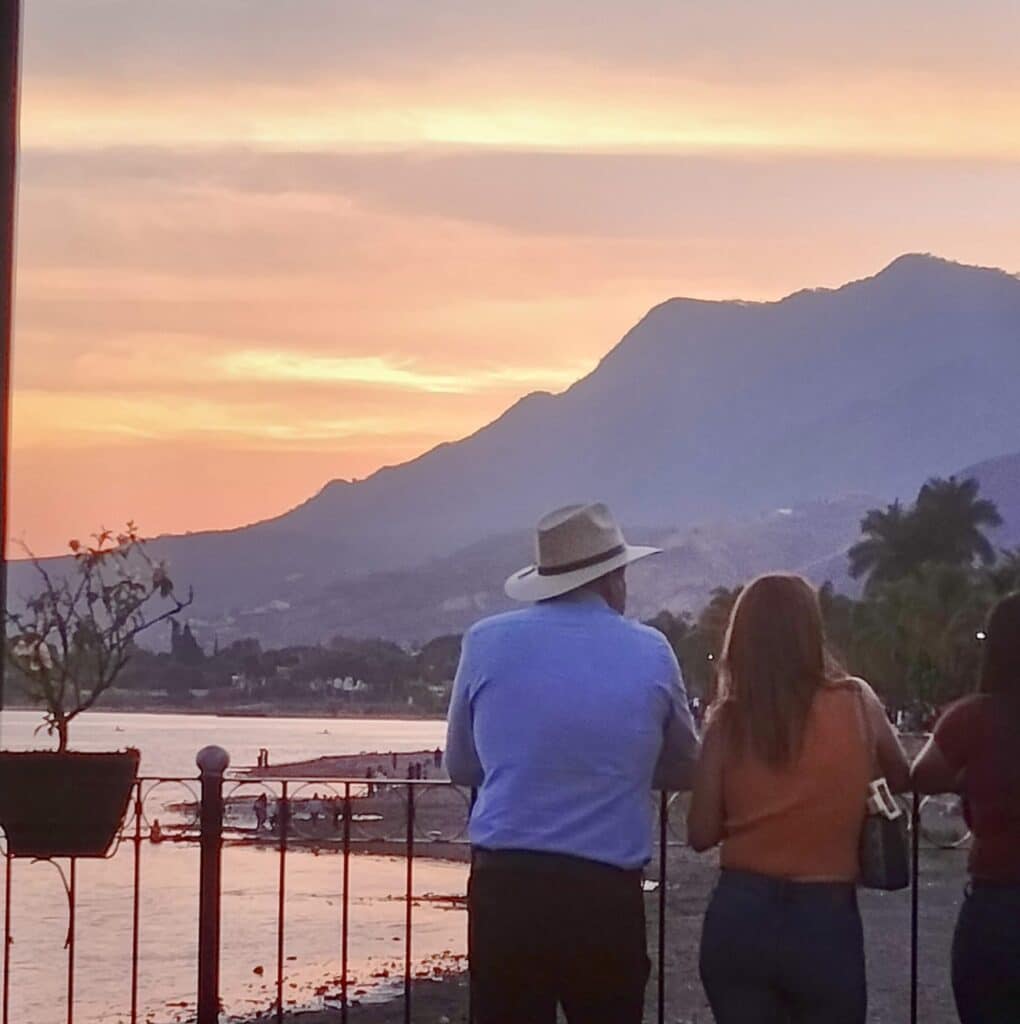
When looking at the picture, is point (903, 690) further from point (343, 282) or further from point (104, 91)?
point (104, 91)

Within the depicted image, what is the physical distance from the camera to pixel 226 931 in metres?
27.2

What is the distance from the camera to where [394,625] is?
3472cm

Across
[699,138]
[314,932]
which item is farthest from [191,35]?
[314,932]

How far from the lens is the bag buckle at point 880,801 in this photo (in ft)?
11.1

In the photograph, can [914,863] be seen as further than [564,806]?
Yes

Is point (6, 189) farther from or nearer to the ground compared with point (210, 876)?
farther from the ground

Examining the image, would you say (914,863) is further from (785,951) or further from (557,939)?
(557,939)

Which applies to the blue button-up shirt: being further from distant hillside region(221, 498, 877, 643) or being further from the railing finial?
the railing finial

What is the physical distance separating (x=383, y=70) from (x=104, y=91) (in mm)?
1214

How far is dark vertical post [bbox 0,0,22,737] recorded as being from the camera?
3324 millimetres

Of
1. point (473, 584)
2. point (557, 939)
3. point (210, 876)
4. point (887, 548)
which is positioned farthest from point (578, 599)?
point (887, 548)

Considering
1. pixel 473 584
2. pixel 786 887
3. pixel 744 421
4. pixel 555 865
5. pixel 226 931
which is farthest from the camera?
pixel 744 421

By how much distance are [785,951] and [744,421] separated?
528 feet

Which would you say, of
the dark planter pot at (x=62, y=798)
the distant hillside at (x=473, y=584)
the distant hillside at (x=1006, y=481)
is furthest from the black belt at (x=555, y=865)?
the distant hillside at (x=1006, y=481)
